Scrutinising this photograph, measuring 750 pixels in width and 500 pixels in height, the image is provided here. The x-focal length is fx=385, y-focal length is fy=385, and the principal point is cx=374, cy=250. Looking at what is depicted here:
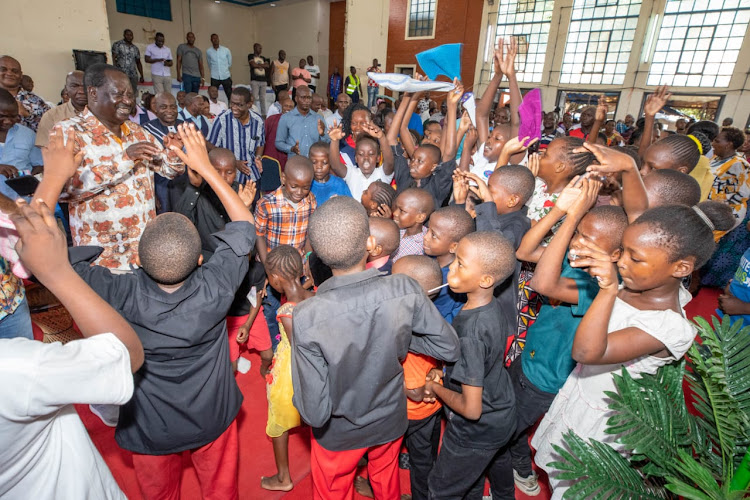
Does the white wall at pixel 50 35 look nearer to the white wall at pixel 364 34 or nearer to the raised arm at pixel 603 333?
the white wall at pixel 364 34

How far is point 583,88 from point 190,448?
1595 centimetres

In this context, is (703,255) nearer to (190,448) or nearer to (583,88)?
(190,448)

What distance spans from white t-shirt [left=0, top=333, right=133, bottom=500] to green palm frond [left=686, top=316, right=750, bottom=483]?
162 cm

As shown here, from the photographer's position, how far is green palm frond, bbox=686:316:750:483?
1089 millimetres

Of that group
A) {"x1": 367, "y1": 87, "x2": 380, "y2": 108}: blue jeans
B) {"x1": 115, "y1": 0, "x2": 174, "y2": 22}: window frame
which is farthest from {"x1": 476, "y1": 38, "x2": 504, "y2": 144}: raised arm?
{"x1": 115, "y1": 0, "x2": 174, "y2": 22}: window frame

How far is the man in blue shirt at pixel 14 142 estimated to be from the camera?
317 cm

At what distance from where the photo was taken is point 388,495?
188 cm

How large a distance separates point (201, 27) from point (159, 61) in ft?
25.0

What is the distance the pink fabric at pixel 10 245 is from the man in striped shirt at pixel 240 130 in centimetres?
322

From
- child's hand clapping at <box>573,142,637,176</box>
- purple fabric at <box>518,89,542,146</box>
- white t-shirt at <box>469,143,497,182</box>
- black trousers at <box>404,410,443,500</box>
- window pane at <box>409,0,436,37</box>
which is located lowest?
black trousers at <box>404,410,443,500</box>

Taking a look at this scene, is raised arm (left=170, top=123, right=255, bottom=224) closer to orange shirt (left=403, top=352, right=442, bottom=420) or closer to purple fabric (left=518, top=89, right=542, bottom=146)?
orange shirt (left=403, top=352, right=442, bottom=420)

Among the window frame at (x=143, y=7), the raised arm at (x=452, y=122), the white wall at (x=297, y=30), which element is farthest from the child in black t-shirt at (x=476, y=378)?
the window frame at (x=143, y=7)

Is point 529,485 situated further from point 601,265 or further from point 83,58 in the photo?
point 83,58

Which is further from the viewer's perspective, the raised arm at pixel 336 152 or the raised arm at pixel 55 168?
the raised arm at pixel 336 152
